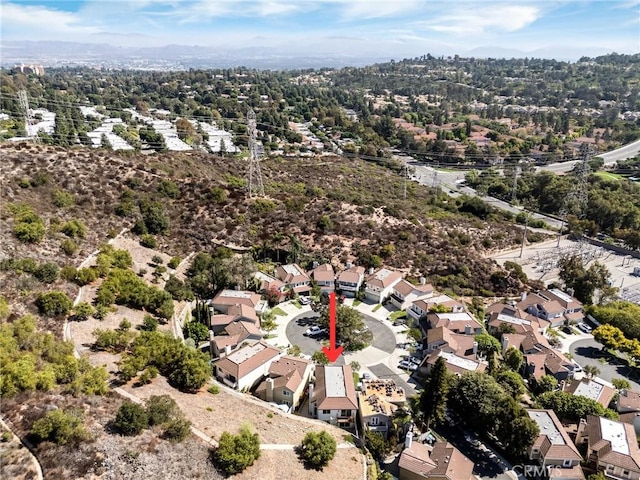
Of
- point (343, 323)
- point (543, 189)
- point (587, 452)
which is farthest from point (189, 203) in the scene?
point (543, 189)

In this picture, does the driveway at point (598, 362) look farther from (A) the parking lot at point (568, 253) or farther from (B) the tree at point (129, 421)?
(B) the tree at point (129, 421)

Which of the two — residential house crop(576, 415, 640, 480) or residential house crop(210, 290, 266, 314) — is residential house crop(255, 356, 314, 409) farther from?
residential house crop(576, 415, 640, 480)

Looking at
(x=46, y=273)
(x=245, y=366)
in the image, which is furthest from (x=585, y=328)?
(x=46, y=273)

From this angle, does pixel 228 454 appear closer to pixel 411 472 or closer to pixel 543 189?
pixel 411 472

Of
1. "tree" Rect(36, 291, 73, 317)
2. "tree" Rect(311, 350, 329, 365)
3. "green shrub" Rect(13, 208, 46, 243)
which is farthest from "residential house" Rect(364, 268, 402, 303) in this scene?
"green shrub" Rect(13, 208, 46, 243)

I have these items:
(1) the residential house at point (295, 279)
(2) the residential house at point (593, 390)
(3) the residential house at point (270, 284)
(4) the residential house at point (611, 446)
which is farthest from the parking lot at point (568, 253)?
(3) the residential house at point (270, 284)

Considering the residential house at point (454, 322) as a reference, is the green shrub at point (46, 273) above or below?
above
